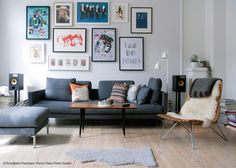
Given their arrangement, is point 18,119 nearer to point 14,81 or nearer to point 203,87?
point 14,81

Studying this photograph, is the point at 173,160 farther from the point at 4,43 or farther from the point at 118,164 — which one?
the point at 4,43

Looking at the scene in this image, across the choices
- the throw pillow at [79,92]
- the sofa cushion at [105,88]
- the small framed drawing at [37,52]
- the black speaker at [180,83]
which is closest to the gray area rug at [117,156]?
the throw pillow at [79,92]

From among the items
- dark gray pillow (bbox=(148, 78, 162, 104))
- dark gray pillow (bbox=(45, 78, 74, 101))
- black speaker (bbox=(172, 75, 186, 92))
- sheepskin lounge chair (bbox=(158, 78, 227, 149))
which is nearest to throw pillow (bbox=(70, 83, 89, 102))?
dark gray pillow (bbox=(45, 78, 74, 101))

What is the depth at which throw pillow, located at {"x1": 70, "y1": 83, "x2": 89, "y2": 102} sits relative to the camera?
4.41 metres

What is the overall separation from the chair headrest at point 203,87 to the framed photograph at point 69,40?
250 centimetres

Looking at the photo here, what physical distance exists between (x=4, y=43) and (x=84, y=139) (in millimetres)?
3091

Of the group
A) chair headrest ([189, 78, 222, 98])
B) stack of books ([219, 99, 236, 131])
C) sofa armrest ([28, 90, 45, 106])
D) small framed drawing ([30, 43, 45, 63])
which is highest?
small framed drawing ([30, 43, 45, 63])

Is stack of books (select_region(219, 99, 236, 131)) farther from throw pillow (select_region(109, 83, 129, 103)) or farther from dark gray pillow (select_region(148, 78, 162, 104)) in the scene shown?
throw pillow (select_region(109, 83, 129, 103))

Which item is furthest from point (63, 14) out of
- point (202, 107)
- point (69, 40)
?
point (202, 107)

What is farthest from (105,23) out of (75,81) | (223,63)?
(223,63)

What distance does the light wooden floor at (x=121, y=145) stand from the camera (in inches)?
97.0

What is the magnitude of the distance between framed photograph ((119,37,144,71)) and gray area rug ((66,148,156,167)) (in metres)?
2.47

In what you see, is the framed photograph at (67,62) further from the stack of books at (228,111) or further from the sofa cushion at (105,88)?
the stack of books at (228,111)

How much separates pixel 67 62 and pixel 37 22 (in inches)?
42.6
